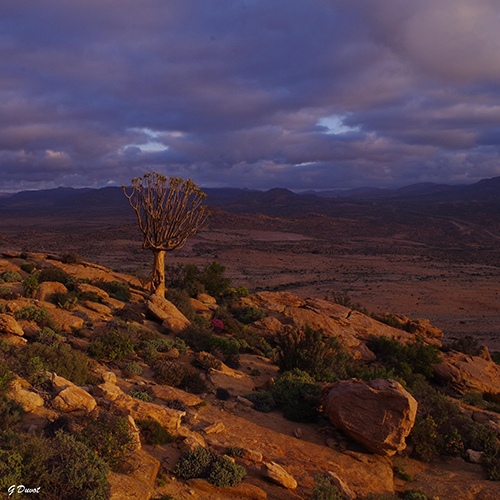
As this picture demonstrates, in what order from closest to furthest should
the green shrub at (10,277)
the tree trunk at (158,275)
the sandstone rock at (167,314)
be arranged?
the sandstone rock at (167,314) → the green shrub at (10,277) → the tree trunk at (158,275)

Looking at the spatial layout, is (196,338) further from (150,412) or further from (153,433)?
(153,433)

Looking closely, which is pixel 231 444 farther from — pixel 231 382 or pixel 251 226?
pixel 251 226

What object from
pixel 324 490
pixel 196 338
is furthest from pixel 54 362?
pixel 324 490

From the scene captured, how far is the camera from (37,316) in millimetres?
11188

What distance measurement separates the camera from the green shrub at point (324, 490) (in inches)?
226

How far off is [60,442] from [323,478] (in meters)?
3.60

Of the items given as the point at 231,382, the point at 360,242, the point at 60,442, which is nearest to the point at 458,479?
the point at 231,382

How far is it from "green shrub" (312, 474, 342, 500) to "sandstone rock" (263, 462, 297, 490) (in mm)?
362

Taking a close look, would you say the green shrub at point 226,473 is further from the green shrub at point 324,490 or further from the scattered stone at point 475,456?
the scattered stone at point 475,456

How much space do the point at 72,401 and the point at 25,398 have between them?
65cm

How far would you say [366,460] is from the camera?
761 cm

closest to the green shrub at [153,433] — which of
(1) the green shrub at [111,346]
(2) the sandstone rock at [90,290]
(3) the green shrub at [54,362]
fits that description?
(3) the green shrub at [54,362]

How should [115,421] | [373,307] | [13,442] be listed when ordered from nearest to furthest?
[13,442], [115,421], [373,307]

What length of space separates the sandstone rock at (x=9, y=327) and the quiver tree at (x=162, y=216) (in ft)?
24.0
